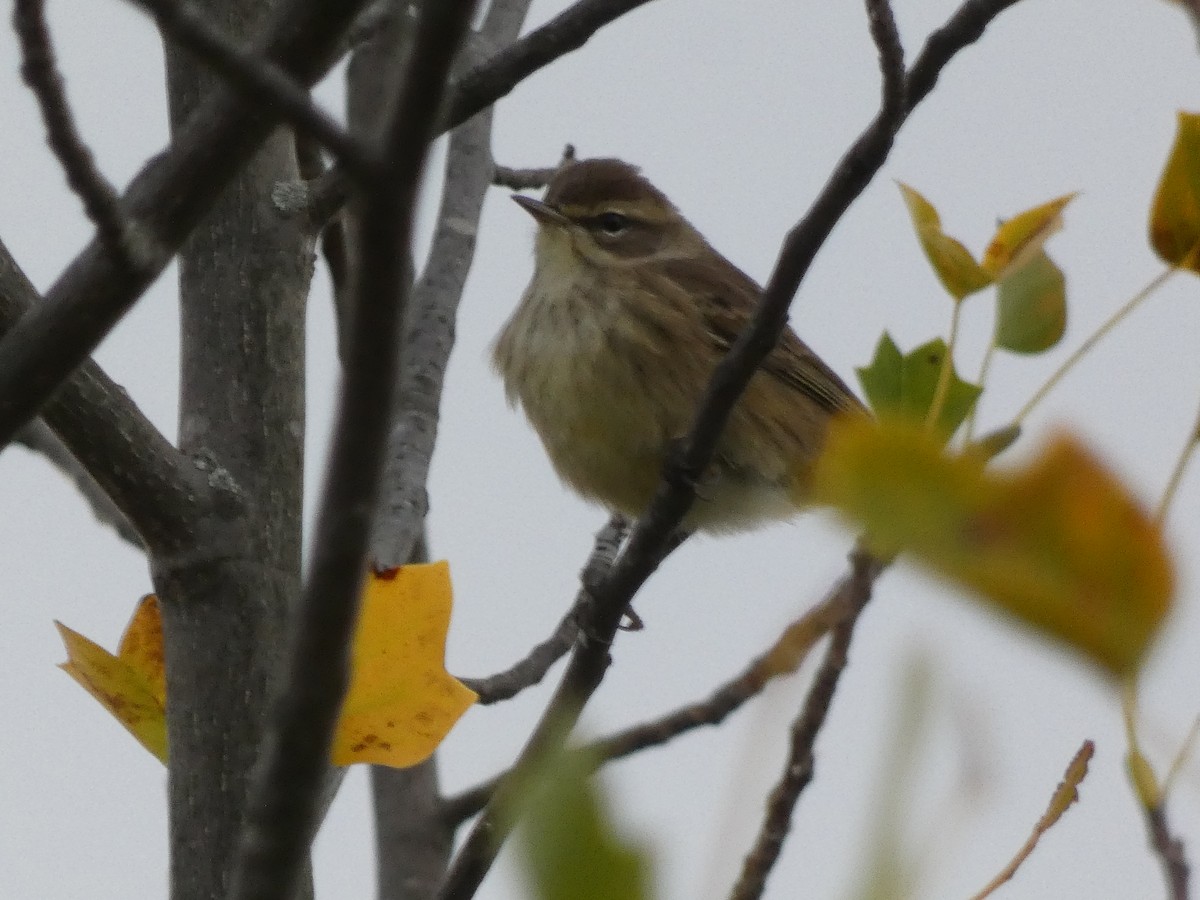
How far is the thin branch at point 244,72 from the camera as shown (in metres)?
1.51

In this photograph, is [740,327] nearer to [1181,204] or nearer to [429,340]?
[429,340]

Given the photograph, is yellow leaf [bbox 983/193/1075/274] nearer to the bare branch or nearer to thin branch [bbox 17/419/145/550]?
the bare branch

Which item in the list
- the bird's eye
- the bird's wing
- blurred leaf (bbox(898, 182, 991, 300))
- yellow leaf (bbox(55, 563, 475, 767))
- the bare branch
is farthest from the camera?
the bird's eye

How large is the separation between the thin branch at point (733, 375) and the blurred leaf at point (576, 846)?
1246 millimetres

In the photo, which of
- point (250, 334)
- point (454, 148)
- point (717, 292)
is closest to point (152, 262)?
point (250, 334)

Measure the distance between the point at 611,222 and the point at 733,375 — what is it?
3.76 meters

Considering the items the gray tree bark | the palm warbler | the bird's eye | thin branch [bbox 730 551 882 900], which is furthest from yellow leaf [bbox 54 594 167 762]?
the bird's eye

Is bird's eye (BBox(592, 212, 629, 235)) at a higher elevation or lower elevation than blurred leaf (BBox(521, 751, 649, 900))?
higher

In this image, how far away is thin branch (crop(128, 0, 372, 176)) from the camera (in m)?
1.51

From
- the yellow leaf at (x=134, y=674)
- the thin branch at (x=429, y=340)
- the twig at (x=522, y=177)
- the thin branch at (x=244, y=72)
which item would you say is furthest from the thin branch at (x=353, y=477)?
the twig at (x=522, y=177)

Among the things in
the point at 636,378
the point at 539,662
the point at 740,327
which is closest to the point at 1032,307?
the point at 539,662

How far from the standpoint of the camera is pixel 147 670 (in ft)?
10.2

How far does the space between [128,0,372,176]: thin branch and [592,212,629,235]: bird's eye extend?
4792mm

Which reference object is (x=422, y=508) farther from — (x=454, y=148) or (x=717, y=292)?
(x=717, y=292)
